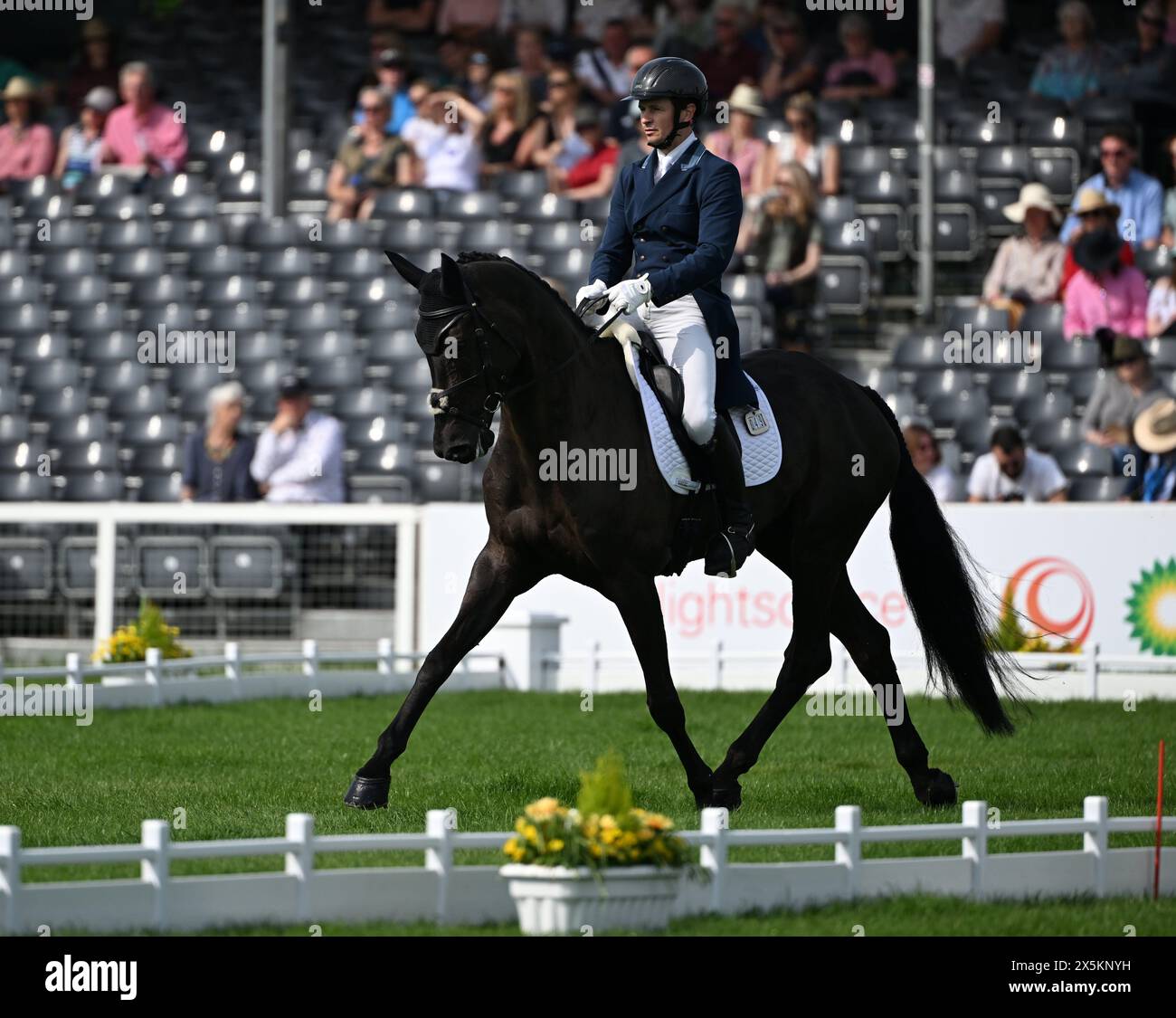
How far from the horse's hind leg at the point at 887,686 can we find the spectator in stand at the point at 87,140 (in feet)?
52.5

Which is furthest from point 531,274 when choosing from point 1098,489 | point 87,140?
point 87,140

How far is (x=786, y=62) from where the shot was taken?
22609mm

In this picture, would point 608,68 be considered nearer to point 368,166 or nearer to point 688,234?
A: point 368,166

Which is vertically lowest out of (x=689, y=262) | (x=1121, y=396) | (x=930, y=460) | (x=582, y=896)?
(x=582, y=896)

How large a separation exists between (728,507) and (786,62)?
47.2 feet

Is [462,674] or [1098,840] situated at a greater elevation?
[462,674]

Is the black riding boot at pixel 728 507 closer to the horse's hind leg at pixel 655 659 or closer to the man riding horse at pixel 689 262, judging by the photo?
the man riding horse at pixel 689 262

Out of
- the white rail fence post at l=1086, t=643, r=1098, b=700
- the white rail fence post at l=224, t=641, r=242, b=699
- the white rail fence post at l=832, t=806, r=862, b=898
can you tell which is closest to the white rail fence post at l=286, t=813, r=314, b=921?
the white rail fence post at l=832, t=806, r=862, b=898

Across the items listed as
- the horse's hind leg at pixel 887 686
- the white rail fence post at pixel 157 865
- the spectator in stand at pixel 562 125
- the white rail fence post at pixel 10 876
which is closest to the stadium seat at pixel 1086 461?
the spectator in stand at pixel 562 125

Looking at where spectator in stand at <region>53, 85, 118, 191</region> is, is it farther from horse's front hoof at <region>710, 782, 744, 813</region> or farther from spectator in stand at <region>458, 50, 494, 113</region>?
horse's front hoof at <region>710, 782, 744, 813</region>

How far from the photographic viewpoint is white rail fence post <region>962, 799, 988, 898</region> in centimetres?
731

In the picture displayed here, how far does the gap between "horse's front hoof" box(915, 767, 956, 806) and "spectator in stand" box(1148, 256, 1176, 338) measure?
402 inches

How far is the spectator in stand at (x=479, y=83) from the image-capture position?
23000mm
